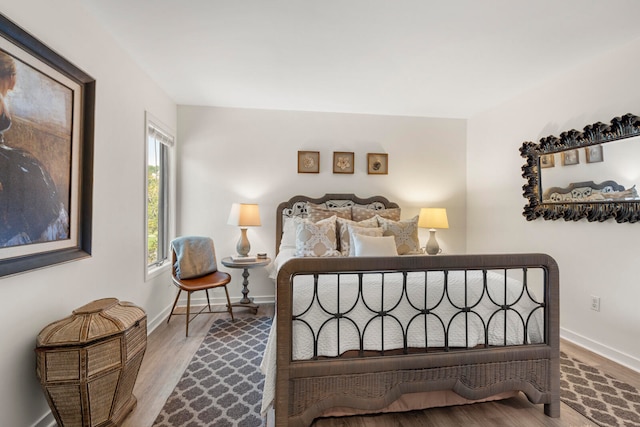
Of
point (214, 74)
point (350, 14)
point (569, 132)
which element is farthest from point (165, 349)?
point (569, 132)

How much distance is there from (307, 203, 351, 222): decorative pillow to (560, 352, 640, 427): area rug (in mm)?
2339

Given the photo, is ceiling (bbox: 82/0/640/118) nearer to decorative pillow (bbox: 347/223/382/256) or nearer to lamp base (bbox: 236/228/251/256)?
decorative pillow (bbox: 347/223/382/256)

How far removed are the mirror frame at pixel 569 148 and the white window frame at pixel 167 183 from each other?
12.7 feet

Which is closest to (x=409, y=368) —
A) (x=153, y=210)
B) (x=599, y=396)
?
(x=599, y=396)

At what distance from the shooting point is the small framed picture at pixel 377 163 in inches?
156

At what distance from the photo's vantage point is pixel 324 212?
3.51 m

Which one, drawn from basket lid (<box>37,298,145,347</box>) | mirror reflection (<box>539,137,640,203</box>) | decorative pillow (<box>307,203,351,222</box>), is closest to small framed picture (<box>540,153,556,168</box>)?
mirror reflection (<box>539,137,640,203</box>)

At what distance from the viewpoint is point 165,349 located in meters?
2.53

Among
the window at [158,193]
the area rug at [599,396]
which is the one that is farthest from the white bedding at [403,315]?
the window at [158,193]

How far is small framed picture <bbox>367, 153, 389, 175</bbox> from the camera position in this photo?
396cm

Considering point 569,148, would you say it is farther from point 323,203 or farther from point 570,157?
point 323,203

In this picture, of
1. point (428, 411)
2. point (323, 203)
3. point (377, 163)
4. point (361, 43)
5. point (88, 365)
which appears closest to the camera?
point (88, 365)

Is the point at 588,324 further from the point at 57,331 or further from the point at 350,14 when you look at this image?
the point at 57,331

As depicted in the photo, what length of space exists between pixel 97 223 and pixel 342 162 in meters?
2.71
